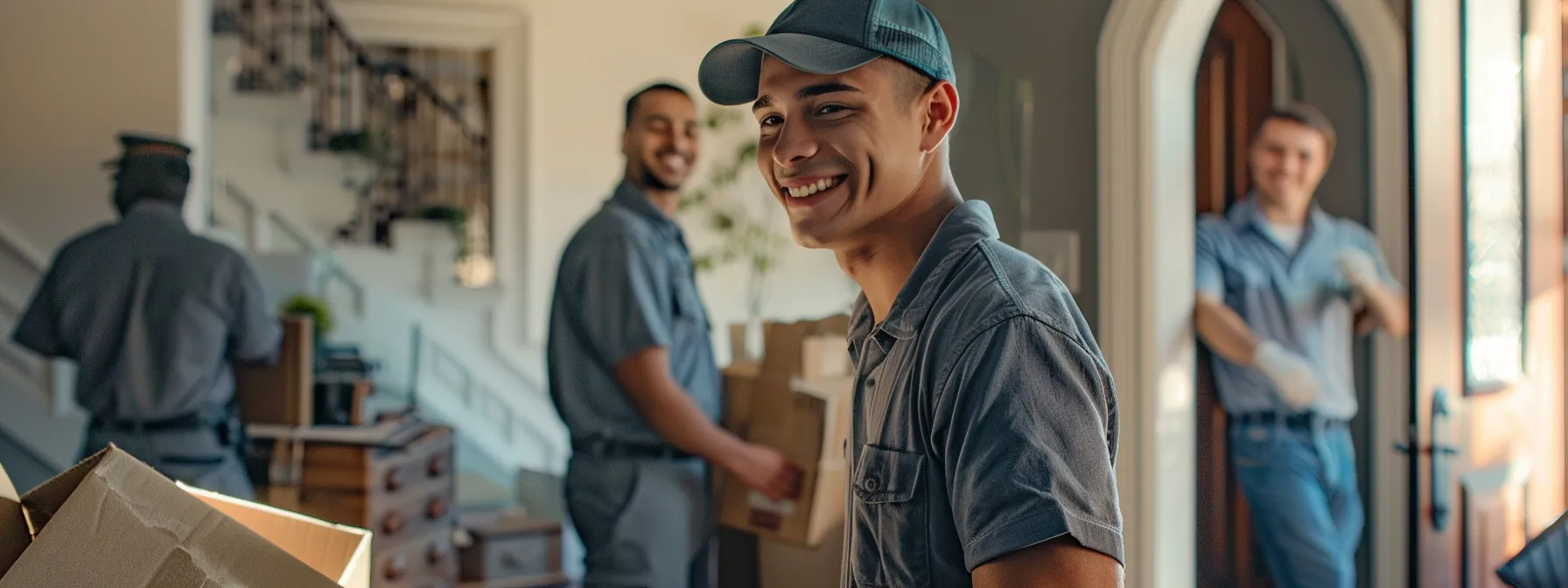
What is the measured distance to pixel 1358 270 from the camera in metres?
2.92

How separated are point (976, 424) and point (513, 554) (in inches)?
147

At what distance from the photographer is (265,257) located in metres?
5.28

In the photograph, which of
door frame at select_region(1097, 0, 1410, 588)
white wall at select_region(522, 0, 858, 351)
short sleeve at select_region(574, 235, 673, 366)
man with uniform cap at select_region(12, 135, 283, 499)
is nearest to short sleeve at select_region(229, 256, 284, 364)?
man with uniform cap at select_region(12, 135, 283, 499)

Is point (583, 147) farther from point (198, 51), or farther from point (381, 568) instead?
point (381, 568)

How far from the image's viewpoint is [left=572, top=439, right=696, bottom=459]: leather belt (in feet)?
8.27

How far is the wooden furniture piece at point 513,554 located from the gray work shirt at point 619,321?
1.73 meters

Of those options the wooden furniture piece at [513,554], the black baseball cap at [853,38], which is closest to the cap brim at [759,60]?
the black baseball cap at [853,38]

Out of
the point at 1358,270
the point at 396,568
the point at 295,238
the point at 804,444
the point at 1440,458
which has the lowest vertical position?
the point at 396,568

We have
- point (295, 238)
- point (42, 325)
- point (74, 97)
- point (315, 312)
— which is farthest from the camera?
point (295, 238)

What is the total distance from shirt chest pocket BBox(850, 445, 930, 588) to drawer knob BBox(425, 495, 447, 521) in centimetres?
318

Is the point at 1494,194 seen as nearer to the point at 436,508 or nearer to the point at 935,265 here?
the point at 935,265

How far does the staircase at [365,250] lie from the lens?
6121mm

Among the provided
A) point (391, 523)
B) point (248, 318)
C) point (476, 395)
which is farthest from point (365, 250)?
point (248, 318)

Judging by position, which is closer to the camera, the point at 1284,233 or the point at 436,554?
the point at 1284,233
